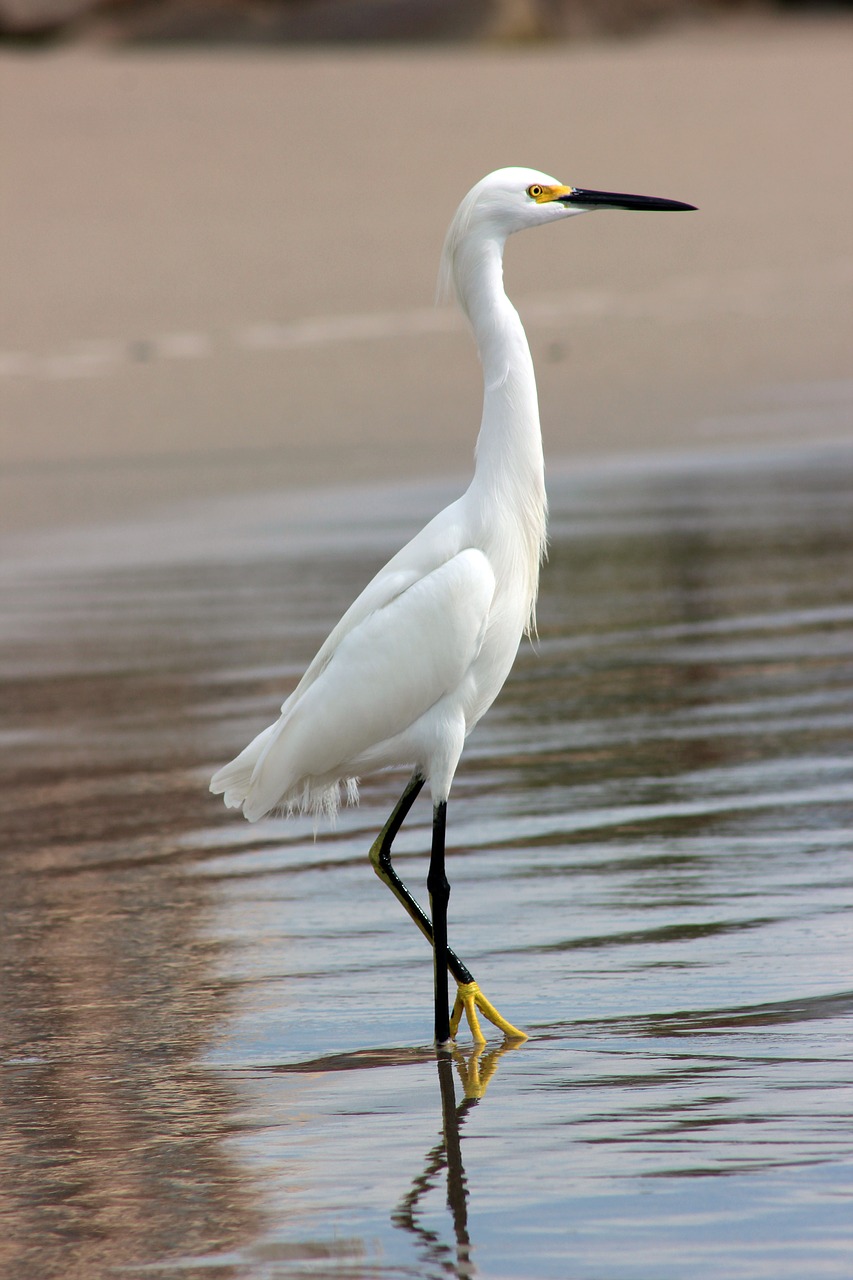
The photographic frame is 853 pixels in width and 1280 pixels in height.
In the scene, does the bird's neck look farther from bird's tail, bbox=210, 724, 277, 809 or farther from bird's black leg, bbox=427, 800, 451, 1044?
bird's tail, bbox=210, 724, 277, 809

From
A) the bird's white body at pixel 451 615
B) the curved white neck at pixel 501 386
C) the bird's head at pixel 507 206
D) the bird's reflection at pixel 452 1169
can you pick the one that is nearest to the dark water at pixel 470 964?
the bird's reflection at pixel 452 1169

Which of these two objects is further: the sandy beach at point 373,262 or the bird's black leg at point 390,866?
the sandy beach at point 373,262

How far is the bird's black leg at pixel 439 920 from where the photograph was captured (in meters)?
4.11

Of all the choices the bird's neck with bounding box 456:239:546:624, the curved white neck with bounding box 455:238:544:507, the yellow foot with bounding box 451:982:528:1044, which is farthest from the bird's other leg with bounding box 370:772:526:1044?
the curved white neck with bounding box 455:238:544:507

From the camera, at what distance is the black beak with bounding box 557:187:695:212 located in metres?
4.58

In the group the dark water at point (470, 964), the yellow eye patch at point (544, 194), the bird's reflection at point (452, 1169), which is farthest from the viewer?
the yellow eye patch at point (544, 194)

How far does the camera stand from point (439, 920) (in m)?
4.26

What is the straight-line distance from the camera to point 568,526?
9.48 meters

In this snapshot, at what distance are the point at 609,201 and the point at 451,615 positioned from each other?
1075mm

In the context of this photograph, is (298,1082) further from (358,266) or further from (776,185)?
(776,185)

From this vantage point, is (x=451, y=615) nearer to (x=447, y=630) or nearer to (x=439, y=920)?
(x=447, y=630)

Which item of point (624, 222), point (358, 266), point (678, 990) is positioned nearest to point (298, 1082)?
point (678, 990)

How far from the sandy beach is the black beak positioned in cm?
570

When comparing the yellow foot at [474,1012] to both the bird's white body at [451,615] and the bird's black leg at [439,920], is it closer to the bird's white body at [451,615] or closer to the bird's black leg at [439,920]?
the bird's black leg at [439,920]
